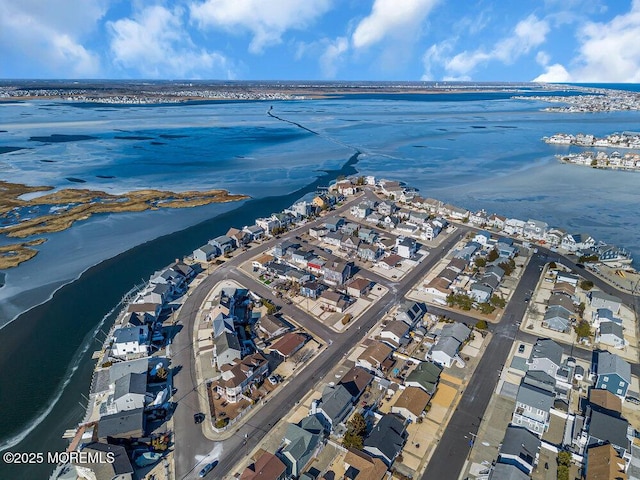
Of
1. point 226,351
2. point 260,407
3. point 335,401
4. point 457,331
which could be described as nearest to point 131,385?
point 226,351

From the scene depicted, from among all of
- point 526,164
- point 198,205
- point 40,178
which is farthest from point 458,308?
point 40,178

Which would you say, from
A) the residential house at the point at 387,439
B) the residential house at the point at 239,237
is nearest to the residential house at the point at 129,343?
the residential house at the point at 387,439

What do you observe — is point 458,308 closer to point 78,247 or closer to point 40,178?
point 78,247

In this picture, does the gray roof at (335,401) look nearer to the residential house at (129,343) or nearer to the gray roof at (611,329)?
the residential house at (129,343)

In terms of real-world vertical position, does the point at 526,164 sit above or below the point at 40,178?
above

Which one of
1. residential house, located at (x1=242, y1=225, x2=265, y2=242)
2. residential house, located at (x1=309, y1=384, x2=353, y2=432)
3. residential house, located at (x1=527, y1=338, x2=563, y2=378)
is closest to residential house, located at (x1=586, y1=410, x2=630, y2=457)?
residential house, located at (x1=527, y1=338, x2=563, y2=378)

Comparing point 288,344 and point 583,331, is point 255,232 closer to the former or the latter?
point 288,344
